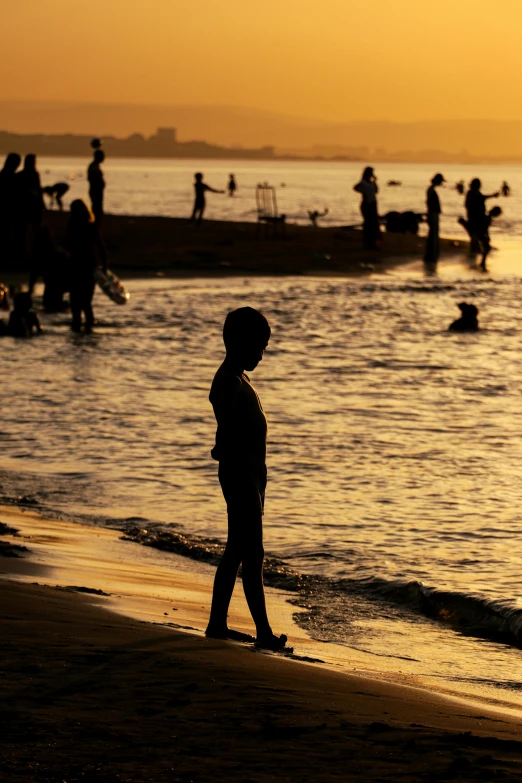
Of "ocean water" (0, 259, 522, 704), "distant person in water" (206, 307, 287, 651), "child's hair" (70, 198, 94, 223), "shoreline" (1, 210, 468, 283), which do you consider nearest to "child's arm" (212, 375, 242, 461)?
"distant person in water" (206, 307, 287, 651)

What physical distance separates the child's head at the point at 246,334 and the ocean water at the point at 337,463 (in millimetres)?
1427

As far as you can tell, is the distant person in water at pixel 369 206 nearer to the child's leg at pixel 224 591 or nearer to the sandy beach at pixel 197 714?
the child's leg at pixel 224 591

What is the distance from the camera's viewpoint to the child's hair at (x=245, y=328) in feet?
16.9

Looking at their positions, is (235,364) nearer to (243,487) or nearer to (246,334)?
(246,334)

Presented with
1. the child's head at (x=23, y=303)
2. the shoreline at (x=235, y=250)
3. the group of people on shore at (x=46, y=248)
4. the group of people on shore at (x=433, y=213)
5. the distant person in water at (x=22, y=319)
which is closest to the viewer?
the group of people on shore at (x=46, y=248)

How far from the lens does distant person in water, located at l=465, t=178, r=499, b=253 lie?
29753 millimetres

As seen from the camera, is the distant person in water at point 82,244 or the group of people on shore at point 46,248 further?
the group of people on shore at point 46,248

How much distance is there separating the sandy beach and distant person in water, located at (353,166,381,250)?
968 inches

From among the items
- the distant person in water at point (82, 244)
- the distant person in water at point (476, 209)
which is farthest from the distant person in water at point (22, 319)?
the distant person in water at point (476, 209)

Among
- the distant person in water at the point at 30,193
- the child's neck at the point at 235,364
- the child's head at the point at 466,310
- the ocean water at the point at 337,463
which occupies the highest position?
the distant person in water at the point at 30,193

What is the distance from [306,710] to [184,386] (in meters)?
10.2

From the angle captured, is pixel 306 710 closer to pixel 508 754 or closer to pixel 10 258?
pixel 508 754

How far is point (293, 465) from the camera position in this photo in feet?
33.2

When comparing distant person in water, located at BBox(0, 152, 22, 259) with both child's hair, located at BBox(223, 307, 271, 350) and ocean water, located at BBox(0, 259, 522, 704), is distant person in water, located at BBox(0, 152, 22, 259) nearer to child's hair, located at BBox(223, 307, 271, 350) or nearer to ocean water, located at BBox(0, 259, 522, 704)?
ocean water, located at BBox(0, 259, 522, 704)
